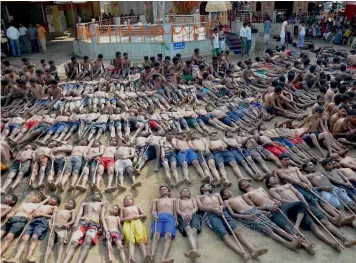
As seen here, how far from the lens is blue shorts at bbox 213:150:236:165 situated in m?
7.43

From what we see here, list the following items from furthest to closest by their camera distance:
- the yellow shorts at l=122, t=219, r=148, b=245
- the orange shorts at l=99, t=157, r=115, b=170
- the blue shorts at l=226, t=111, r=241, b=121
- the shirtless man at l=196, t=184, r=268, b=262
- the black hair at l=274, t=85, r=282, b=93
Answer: the black hair at l=274, t=85, r=282, b=93, the blue shorts at l=226, t=111, r=241, b=121, the orange shorts at l=99, t=157, r=115, b=170, the yellow shorts at l=122, t=219, r=148, b=245, the shirtless man at l=196, t=184, r=268, b=262

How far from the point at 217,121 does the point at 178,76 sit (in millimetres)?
3783

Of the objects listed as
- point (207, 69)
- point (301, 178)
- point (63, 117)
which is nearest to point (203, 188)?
point (301, 178)

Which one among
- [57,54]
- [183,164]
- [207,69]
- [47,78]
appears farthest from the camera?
[57,54]

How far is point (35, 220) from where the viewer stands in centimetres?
564

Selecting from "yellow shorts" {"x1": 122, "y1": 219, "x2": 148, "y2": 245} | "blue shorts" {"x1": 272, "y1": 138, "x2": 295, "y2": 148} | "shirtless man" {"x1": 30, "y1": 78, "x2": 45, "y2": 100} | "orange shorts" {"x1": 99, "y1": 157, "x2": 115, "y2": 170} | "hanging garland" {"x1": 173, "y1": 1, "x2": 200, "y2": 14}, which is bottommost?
"yellow shorts" {"x1": 122, "y1": 219, "x2": 148, "y2": 245}

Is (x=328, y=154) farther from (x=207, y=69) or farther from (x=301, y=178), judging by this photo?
(x=207, y=69)

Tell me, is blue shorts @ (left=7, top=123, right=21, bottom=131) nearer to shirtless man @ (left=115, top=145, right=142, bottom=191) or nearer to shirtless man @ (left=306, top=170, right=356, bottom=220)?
shirtless man @ (left=115, top=145, right=142, bottom=191)

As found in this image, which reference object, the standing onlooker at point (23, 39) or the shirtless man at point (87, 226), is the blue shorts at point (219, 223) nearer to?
the shirtless man at point (87, 226)

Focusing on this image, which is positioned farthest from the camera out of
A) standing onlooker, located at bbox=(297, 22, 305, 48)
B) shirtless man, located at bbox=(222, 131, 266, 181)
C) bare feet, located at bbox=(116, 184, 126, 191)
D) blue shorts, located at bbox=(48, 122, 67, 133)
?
standing onlooker, located at bbox=(297, 22, 305, 48)

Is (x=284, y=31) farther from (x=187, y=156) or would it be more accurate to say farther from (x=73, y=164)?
(x=73, y=164)

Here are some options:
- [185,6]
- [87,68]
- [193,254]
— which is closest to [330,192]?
[193,254]

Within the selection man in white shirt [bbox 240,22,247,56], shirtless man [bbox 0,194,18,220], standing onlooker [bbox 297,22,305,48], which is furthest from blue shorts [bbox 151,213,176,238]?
standing onlooker [bbox 297,22,305,48]

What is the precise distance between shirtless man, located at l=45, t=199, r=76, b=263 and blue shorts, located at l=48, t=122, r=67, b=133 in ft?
10.9
